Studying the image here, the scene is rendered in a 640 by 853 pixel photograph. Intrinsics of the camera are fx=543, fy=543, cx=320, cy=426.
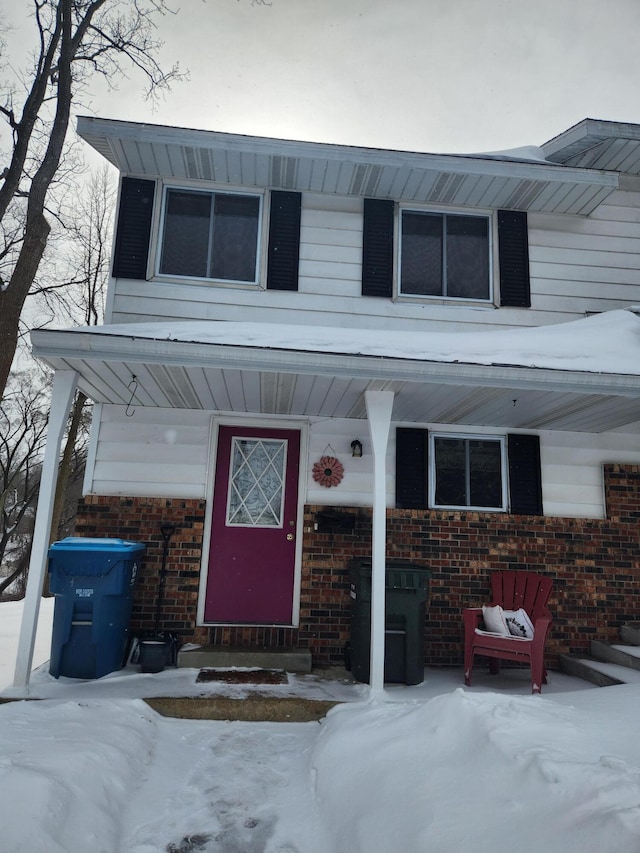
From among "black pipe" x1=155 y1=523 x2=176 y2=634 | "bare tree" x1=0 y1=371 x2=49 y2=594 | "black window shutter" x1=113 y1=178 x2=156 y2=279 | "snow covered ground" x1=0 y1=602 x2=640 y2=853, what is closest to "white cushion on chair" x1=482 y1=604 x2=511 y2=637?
"snow covered ground" x1=0 y1=602 x2=640 y2=853

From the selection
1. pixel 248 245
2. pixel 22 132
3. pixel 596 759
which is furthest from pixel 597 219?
pixel 22 132

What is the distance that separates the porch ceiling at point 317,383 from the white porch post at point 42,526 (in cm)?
21

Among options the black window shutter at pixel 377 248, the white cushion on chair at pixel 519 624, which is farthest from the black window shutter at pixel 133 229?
the white cushion on chair at pixel 519 624

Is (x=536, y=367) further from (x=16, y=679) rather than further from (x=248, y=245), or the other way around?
(x=16, y=679)

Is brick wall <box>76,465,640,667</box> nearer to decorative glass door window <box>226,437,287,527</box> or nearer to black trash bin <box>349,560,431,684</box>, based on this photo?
decorative glass door window <box>226,437,287,527</box>

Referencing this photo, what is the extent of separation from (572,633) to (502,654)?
1450 millimetres

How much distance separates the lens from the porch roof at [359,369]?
405 centimetres

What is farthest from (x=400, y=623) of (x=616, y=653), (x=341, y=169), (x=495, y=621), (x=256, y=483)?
(x=341, y=169)

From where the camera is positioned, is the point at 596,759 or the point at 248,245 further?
the point at 248,245

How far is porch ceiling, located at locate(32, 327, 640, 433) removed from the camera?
4023mm

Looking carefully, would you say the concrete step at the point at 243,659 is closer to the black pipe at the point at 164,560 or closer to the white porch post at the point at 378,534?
the black pipe at the point at 164,560

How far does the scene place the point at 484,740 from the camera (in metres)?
2.39

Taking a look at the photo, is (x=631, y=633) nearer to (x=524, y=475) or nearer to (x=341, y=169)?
(x=524, y=475)

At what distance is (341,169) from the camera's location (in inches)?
234
